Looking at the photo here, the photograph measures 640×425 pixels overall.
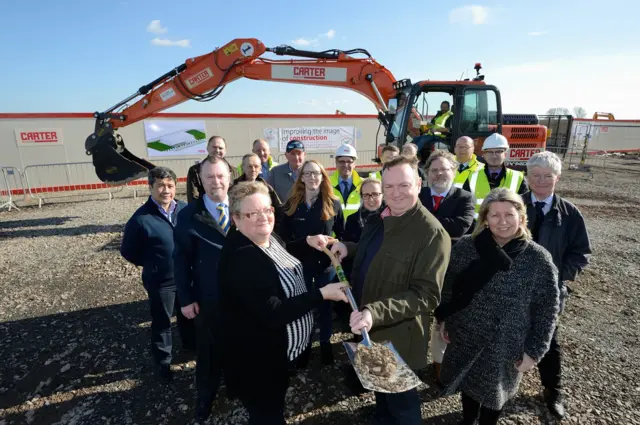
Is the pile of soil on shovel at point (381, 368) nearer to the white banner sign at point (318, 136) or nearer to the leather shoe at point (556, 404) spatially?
the leather shoe at point (556, 404)

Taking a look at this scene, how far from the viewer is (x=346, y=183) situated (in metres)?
3.91

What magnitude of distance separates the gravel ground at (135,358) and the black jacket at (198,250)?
3.76 ft

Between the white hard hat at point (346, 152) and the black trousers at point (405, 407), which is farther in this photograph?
the white hard hat at point (346, 152)

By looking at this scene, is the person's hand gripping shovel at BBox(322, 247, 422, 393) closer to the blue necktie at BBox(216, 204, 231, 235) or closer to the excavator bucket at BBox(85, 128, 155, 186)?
the blue necktie at BBox(216, 204, 231, 235)

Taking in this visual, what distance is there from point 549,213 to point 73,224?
989 centimetres

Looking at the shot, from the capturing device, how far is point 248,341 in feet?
6.00

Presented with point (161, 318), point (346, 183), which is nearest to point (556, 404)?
point (346, 183)

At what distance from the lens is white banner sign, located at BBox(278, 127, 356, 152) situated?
14953mm

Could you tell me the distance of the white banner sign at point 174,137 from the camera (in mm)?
12875

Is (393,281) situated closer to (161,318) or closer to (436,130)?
(161,318)

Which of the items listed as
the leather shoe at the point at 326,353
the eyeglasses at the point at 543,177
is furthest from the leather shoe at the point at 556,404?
the leather shoe at the point at 326,353

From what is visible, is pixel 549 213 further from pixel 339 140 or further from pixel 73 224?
pixel 339 140

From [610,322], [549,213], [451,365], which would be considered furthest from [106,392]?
[610,322]

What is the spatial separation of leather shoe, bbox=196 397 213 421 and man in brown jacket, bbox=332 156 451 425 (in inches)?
60.8
